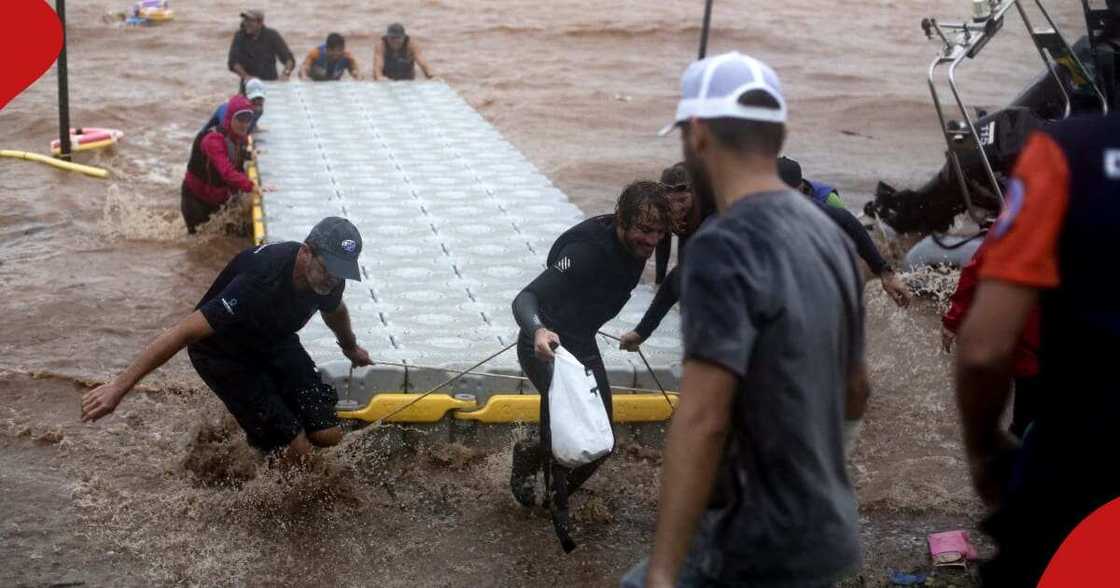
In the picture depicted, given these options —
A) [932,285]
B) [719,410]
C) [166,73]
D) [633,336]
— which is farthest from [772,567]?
[166,73]

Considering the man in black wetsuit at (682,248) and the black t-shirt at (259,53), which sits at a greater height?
the man in black wetsuit at (682,248)

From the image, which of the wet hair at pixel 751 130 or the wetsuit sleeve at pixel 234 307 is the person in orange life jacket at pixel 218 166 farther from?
the wet hair at pixel 751 130

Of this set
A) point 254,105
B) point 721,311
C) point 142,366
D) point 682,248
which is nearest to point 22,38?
point 254,105

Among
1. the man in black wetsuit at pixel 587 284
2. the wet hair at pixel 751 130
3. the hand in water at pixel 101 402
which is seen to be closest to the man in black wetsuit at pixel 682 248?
the man in black wetsuit at pixel 587 284

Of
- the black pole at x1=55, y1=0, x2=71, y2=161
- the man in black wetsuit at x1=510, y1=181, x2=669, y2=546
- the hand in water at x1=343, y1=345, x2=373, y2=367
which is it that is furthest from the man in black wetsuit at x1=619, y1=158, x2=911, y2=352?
the black pole at x1=55, y1=0, x2=71, y2=161

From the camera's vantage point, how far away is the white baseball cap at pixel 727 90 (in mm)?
2387

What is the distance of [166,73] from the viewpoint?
72.8 feet

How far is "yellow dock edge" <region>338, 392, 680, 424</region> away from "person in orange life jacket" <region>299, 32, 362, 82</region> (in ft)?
35.8

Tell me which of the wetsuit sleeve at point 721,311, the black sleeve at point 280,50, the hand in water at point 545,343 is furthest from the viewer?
the black sleeve at point 280,50

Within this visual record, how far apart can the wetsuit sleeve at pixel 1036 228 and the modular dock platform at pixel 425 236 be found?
14.0 ft

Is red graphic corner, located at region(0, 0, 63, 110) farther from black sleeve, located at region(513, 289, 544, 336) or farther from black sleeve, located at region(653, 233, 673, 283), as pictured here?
black sleeve, located at region(513, 289, 544, 336)

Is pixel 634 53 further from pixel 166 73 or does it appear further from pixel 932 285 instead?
pixel 932 285

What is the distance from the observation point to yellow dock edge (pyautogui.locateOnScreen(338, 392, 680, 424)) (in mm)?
6188

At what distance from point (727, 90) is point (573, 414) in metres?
2.77
